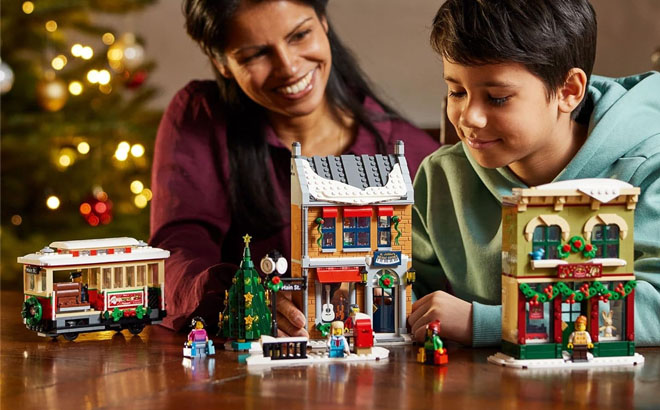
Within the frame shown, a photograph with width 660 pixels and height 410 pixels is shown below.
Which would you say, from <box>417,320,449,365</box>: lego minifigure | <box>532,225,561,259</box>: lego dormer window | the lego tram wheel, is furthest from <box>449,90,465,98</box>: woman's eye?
the lego tram wheel

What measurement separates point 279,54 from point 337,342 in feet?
2.81

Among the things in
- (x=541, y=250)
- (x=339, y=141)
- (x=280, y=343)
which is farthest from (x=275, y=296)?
(x=339, y=141)

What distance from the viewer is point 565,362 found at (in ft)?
4.04

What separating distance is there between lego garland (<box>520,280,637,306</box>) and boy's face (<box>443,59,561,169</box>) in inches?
9.9

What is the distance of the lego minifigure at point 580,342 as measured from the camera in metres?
1.24

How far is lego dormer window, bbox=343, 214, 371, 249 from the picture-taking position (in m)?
1.37

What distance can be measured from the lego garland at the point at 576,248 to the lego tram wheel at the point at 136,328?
2.19 ft

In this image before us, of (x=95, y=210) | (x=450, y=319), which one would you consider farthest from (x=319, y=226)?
(x=95, y=210)

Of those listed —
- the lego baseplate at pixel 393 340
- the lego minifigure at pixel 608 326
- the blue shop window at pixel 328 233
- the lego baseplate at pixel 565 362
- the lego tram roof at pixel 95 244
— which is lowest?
the lego baseplate at pixel 565 362

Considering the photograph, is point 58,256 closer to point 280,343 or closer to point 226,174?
point 280,343

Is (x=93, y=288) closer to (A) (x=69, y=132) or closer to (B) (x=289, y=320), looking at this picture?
(B) (x=289, y=320)

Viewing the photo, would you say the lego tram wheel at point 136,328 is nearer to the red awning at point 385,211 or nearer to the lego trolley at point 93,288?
the lego trolley at point 93,288

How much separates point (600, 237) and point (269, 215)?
90 cm

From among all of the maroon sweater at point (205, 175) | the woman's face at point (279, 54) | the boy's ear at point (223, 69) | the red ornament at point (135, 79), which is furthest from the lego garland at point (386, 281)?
the red ornament at point (135, 79)
